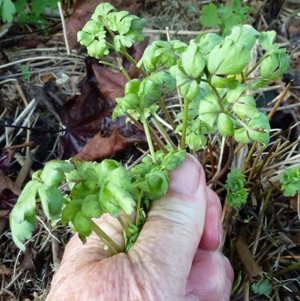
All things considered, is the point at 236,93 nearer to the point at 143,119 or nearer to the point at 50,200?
the point at 143,119

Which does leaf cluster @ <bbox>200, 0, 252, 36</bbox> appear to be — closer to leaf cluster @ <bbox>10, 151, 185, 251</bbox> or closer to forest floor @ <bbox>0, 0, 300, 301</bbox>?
forest floor @ <bbox>0, 0, 300, 301</bbox>

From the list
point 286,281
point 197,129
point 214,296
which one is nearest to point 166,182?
point 197,129

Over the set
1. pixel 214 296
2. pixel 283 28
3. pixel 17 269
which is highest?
pixel 283 28

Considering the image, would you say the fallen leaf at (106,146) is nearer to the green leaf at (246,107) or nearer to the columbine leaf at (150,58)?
the columbine leaf at (150,58)

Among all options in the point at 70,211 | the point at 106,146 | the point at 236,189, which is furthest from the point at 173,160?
the point at 106,146

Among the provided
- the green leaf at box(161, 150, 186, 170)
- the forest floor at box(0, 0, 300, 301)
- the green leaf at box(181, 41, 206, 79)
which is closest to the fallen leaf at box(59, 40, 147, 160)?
the forest floor at box(0, 0, 300, 301)

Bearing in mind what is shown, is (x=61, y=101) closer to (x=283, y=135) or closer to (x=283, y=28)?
(x=283, y=135)
